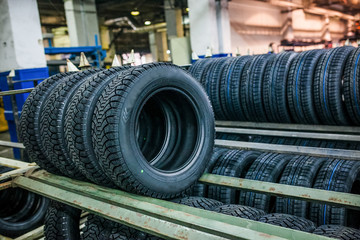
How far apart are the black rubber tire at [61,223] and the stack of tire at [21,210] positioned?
1015 millimetres

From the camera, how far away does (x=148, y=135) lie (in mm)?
2617

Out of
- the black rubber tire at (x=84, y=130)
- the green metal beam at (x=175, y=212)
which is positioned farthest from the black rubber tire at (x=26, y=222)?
the black rubber tire at (x=84, y=130)

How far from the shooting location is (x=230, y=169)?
2.58 metres

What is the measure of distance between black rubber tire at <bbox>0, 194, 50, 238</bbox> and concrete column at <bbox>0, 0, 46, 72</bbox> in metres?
3.82

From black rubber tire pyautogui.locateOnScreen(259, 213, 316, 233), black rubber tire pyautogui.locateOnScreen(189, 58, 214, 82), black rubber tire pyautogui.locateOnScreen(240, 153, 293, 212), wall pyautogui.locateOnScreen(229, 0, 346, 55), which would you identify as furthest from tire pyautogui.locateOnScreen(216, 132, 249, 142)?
wall pyautogui.locateOnScreen(229, 0, 346, 55)

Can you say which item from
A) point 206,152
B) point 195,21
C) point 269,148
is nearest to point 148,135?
point 206,152

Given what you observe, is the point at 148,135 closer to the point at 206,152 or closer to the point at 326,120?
the point at 206,152

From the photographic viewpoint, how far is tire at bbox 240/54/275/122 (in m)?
3.43

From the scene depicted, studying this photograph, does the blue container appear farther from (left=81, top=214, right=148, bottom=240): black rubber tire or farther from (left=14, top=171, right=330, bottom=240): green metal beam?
(left=81, top=214, right=148, bottom=240): black rubber tire

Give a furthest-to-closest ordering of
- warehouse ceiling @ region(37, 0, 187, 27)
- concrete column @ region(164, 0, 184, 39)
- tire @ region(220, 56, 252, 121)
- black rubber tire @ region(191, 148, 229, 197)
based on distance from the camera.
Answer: warehouse ceiling @ region(37, 0, 187, 27) → concrete column @ region(164, 0, 184, 39) → tire @ region(220, 56, 252, 121) → black rubber tire @ region(191, 148, 229, 197)

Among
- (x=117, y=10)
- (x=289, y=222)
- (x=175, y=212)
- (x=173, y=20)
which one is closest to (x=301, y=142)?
(x=289, y=222)

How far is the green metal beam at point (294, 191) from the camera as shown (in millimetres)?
1703

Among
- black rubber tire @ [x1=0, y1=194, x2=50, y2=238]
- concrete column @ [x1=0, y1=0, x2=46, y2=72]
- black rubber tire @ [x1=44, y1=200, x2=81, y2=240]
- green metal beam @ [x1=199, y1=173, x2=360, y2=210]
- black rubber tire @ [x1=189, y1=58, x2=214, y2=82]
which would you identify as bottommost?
black rubber tire @ [x1=0, y1=194, x2=50, y2=238]

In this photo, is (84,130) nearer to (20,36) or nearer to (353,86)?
(353,86)
